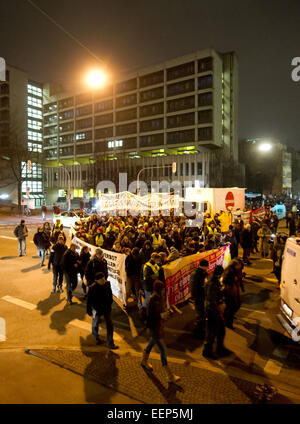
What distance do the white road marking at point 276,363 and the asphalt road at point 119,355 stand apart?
0.02m

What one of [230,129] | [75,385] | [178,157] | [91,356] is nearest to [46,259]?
[91,356]

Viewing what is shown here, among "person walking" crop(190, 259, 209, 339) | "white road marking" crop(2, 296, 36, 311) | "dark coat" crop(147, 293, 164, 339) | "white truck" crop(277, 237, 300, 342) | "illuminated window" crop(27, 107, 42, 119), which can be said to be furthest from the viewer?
"illuminated window" crop(27, 107, 42, 119)

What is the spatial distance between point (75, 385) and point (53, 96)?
317ft

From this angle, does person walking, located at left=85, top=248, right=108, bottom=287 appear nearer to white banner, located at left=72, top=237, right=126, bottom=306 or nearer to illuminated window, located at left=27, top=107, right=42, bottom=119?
white banner, located at left=72, top=237, right=126, bottom=306

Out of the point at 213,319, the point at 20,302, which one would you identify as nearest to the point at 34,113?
the point at 20,302

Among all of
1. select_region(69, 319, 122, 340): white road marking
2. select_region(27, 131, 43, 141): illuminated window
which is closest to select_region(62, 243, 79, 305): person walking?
select_region(69, 319, 122, 340): white road marking

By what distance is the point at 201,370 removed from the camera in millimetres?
5160

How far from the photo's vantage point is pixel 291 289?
20.5 feet

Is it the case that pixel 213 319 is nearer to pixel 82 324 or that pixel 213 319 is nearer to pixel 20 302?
pixel 82 324

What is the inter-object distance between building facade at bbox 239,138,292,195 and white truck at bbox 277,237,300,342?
81200 millimetres

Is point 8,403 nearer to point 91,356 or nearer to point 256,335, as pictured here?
point 91,356

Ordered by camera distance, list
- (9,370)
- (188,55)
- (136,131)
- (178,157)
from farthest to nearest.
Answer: (136,131)
(178,157)
(188,55)
(9,370)

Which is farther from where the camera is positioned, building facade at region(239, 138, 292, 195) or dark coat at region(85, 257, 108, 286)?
building facade at region(239, 138, 292, 195)

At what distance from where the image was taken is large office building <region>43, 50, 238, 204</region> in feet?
205
